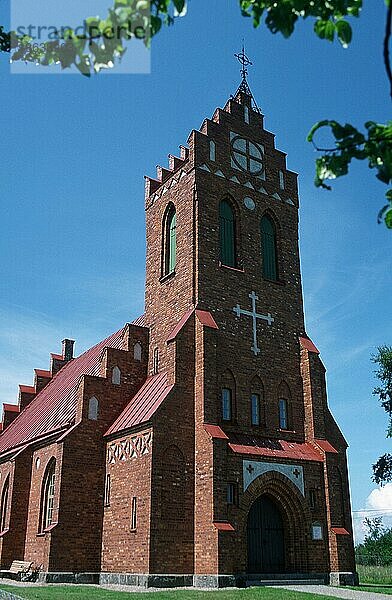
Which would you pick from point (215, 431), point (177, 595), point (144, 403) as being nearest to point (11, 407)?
point (144, 403)

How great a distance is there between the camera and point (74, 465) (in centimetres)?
2247

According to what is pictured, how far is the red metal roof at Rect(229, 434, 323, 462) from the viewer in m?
21.3

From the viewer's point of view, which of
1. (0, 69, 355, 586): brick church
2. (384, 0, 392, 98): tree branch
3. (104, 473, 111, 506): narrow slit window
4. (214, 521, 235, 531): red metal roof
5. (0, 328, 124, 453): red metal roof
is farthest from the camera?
(0, 328, 124, 453): red metal roof

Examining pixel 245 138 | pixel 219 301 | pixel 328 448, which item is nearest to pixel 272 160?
pixel 245 138

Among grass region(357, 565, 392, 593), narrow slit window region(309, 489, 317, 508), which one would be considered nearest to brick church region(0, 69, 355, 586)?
narrow slit window region(309, 489, 317, 508)

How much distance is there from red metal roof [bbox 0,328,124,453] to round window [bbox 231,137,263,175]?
29.9 feet

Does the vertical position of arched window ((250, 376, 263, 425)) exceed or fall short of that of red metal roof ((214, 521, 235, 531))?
it exceeds it

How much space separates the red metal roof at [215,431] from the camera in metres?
20.4

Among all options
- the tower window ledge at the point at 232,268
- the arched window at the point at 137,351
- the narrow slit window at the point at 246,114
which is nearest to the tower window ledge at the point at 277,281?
the tower window ledge at the point at 232,268

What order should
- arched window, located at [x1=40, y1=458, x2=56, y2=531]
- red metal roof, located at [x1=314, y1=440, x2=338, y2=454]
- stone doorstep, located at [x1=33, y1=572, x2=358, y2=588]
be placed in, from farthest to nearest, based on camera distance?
arched window, located at [x1=40, y1=458, x2=56, y2=531] < red metal roof, located at [x1=314, y1=440, x2=338, y2=454] < stone doorstep, located at [x1=33, y1=572, x2=358, y2=588]

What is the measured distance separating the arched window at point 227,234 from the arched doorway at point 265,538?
354 inches

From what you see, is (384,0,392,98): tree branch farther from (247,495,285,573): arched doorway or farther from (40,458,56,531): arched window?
(40,458,56,531): arched window

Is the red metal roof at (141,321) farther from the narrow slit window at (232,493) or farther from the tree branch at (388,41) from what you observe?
A: the tree branch at (388,41)

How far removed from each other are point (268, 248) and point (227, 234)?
2.17 m
